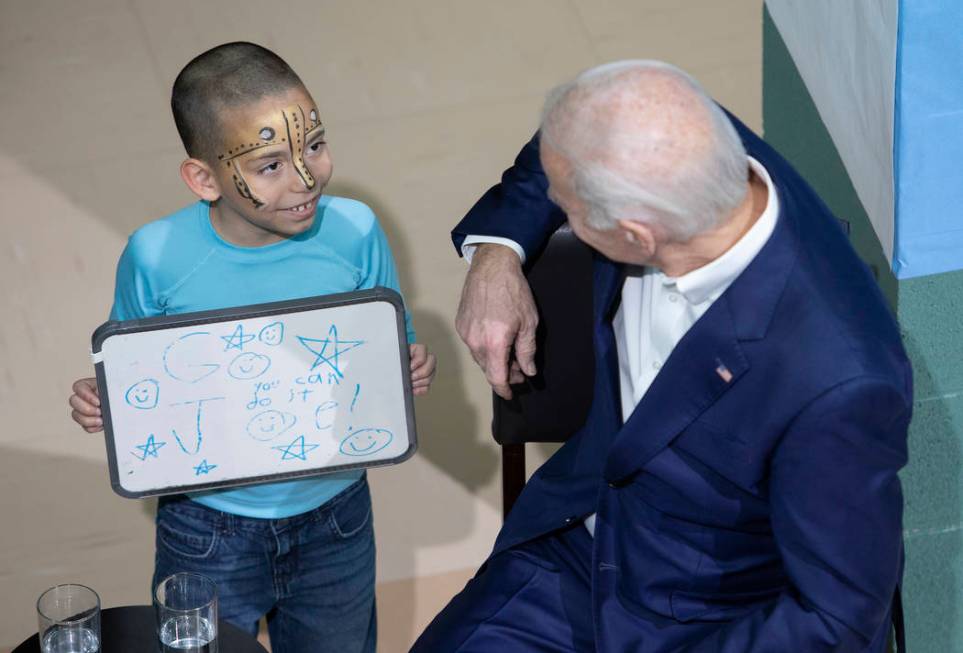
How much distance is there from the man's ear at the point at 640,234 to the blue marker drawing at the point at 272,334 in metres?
0.61

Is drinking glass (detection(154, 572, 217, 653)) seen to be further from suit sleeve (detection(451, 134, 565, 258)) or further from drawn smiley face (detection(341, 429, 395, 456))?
suit sleeve (detection(451, 134, 565, 258))

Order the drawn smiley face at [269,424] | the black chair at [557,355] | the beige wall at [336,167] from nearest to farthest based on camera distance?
the drawn smiley face at [269,424] < the black chair at [557,355] < the beige wall at [336,167]

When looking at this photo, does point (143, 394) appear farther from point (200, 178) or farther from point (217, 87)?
point (217, 87)

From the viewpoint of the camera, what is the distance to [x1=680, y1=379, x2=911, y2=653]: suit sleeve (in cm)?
185

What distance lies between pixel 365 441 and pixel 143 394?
1.15 feet

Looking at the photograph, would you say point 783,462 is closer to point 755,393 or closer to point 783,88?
point 755,393

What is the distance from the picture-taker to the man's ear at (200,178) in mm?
2264

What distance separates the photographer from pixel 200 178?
2.27m

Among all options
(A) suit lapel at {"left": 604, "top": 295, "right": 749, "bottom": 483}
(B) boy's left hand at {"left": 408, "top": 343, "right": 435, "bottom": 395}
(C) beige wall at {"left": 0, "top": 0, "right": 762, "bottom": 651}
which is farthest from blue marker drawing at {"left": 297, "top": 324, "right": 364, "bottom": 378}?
(C) beige wall at {"left": 0, "top": 0, "right": 762, "bottom": 651}

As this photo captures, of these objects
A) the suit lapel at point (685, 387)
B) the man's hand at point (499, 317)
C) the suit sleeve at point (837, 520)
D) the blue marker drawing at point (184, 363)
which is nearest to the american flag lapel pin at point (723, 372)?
the suit lapel at point (685, 387)

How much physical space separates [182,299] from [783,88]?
1364 mm

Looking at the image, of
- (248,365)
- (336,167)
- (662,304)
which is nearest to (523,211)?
(662,304)

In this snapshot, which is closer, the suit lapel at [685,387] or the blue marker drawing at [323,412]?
the suit lapel at [685,387]

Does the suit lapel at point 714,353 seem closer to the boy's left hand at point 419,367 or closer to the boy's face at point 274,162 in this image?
the boy's left hand at point 419,367
